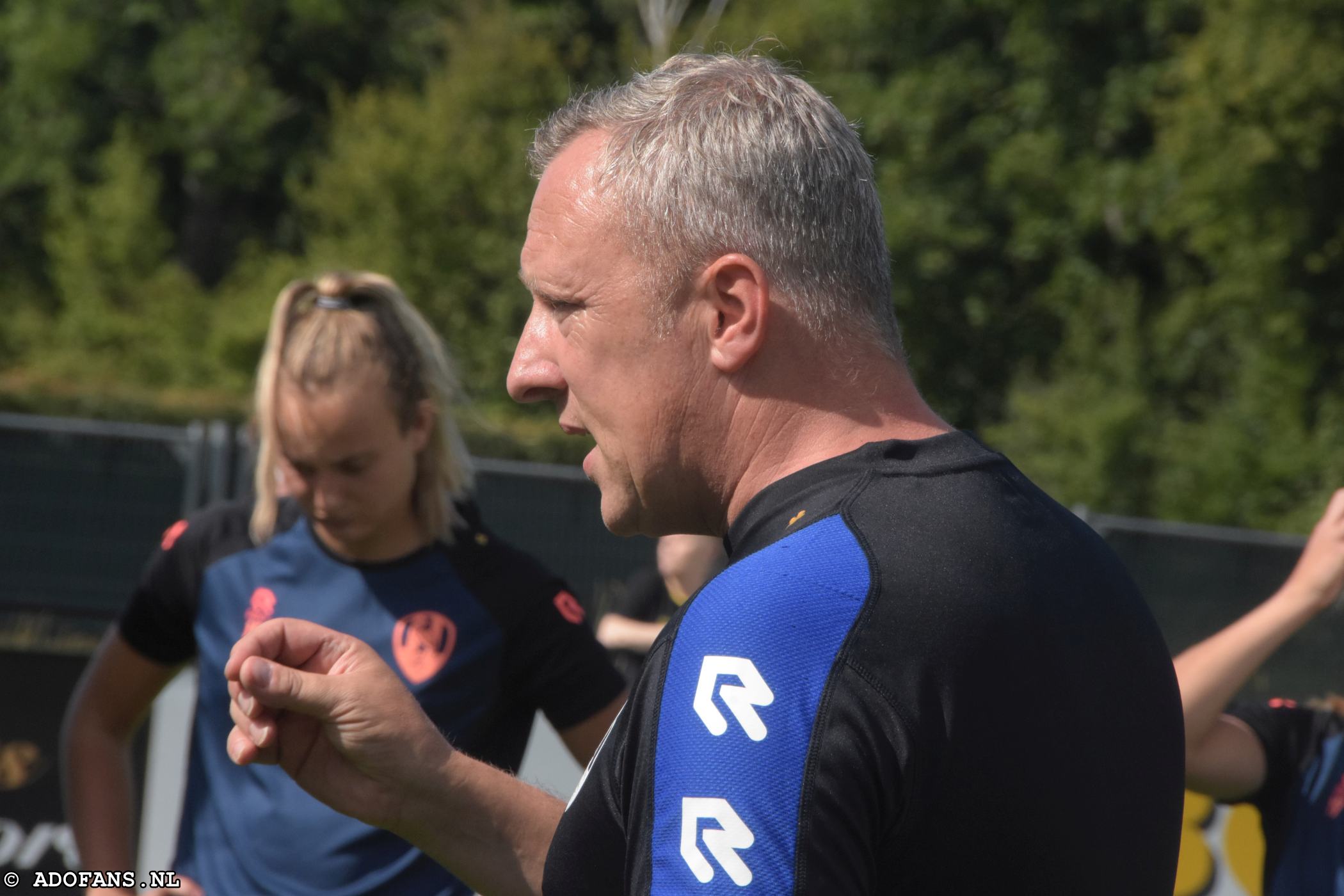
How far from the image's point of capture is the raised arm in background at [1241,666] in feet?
8.95

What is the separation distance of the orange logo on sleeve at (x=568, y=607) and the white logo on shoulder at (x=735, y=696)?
1.68 metres

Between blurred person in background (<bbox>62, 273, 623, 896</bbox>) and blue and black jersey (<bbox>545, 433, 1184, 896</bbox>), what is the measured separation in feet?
4.67

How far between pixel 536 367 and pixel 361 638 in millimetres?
1430

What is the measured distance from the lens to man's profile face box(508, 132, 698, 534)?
1.48 metres

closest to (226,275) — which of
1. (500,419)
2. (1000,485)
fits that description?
(500,419)

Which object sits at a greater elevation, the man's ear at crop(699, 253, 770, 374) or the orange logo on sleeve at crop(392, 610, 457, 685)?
the man's ear at crop(699, 253, 770, 374)

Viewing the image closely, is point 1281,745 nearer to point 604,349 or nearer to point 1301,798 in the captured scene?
point 1301,798

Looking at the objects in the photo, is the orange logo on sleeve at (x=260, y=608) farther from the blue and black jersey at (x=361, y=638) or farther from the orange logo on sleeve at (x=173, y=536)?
the orange logo on sleeve at (x=173, y=536)

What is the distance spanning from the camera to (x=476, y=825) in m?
1.77

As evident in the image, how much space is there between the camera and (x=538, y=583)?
2.92 metres

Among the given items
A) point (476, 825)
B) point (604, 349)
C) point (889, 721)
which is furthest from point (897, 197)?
point (889, 721)

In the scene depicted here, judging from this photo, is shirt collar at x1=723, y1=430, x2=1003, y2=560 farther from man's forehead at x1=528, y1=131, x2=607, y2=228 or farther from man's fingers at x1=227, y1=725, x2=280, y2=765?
man's fingers at x1=227, y1=725, x2=280, y2=765

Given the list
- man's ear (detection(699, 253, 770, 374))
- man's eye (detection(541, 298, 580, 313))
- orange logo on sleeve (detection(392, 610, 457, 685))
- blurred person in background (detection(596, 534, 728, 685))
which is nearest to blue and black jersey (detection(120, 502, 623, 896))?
orange logo on sleeve (detection(392, 610, 457, 685))

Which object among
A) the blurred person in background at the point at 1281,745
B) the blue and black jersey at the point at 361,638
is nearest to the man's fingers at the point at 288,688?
the blue and black jersey at the point at 361,638
